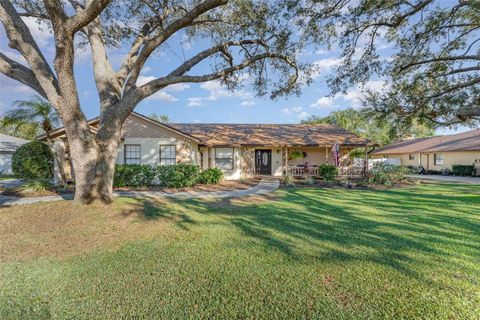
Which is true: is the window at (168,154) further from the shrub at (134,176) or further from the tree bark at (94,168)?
the tree bark at (94,168)

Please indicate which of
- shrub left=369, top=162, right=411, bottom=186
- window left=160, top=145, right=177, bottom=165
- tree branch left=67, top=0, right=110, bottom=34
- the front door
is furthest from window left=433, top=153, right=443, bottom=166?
tree branch left=67, top=0, right=110, bottom=34

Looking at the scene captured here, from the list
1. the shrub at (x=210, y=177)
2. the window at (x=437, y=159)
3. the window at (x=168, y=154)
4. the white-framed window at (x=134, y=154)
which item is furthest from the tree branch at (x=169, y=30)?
the window at (x=437, y=159)

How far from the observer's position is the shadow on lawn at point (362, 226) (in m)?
4.29

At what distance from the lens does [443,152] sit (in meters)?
25.0

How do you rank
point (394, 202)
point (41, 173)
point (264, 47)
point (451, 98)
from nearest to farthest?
point (394, 202) < point (264, 47) < point (451, 98) < point (41, 173)

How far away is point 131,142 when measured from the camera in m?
14.9

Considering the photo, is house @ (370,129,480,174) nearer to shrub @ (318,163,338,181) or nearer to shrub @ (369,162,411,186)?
shrub @ (369,162,411,186)

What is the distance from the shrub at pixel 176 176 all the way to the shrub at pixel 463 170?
1005 inches

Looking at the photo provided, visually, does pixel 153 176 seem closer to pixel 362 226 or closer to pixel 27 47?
pixel 27 47

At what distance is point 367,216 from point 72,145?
865cm

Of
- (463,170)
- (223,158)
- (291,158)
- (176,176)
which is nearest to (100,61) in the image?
(176,176)

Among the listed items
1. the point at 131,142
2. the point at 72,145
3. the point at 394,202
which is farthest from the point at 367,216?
the point at 131,142

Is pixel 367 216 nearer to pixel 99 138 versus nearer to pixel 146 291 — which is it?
pixel 146 291

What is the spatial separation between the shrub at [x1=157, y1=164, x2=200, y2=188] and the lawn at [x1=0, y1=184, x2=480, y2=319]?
5.55m
